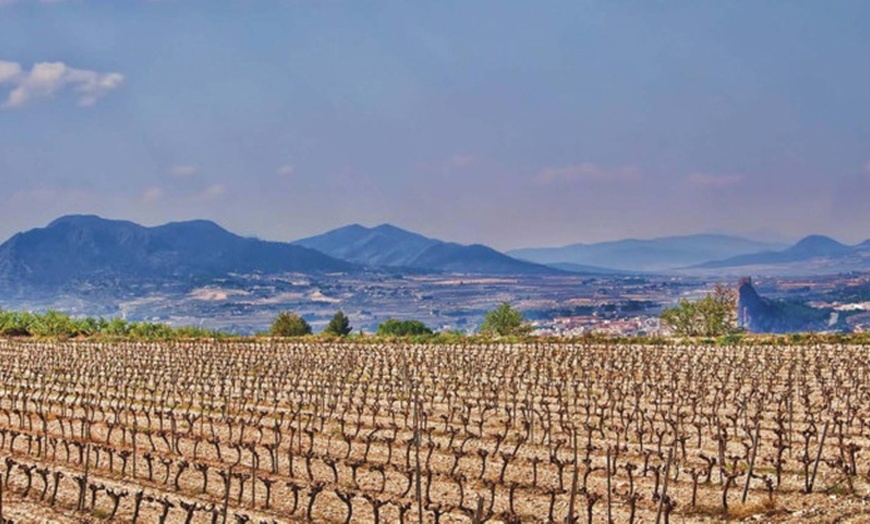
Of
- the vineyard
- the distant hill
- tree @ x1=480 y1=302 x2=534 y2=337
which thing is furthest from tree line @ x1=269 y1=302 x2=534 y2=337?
the distant hill

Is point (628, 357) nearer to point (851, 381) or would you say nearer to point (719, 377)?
point (719, 377)

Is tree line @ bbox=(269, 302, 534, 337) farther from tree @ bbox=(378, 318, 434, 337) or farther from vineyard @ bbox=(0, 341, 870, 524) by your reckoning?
vineyard @ bbox=(0, 341, 870, 524)

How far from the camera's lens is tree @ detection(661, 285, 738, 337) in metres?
70.0

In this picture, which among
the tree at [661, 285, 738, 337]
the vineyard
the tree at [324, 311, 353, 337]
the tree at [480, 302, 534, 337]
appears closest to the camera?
the vineyard

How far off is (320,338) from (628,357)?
72.8 ft

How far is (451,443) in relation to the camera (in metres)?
23.7

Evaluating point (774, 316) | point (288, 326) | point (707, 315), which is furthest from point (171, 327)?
point (774, 316)

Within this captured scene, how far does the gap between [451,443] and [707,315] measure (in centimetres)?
5044

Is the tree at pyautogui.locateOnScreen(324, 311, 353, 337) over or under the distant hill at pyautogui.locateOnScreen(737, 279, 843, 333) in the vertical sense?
over

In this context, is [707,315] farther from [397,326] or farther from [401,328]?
[397,326]

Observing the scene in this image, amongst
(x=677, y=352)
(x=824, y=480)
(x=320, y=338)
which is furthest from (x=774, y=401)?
(x=320, y=338)

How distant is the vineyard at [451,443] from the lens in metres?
18.2

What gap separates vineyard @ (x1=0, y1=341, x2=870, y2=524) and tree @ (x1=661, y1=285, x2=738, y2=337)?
25.6m

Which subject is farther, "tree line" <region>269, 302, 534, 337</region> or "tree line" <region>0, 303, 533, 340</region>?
"tree line" <region>269, 302, 534, 337</region>
